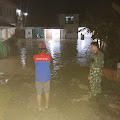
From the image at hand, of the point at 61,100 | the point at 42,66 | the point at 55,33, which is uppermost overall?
the point at 55,33

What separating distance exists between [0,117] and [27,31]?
1211 inches

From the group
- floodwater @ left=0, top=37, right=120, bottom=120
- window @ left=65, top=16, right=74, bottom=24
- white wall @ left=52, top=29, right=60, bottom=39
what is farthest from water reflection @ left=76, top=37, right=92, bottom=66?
white wall @ left=52, top=29, right=60, bottom=39

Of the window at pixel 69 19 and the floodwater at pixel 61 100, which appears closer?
the floodwater at pixel 61 100

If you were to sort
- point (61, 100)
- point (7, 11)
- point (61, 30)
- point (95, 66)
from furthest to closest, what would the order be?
point (61, 30) → point (7, 11) → point (61, 100) → point (95, 66)

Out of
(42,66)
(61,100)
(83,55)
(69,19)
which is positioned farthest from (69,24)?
(42,66)

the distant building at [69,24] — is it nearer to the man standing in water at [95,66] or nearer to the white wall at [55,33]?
the white wall at [55,33]

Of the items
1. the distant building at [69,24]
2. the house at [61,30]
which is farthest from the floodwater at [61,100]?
the distant building at [69,24]

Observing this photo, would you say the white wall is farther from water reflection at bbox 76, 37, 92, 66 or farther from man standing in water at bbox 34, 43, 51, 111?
man standing in water at bbox 34, 43, 51, 111

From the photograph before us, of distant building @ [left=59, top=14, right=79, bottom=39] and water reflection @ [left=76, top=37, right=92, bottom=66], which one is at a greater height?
distant building @ [left=59, top=14, right=79, bottom=39]

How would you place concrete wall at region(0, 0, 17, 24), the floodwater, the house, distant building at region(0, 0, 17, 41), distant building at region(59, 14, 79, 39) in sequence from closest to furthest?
the floodwater → distant building at region(0, 0, 17, 41) → concrete wall at region(0, 0, 17, 24) → the house → distant building at region(59, 14, 79, 39)

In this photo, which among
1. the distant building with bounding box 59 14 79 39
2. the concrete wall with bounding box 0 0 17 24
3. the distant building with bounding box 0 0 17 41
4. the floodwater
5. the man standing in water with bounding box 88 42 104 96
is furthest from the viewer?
the distant building with bounding box 59 14 79 39

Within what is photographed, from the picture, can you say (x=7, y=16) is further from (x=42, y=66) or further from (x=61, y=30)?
(x=42, y=66)

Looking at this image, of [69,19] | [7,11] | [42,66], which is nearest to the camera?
[42,66]

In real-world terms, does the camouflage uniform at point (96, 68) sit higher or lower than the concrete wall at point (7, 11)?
lower
